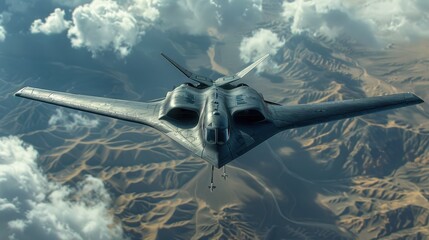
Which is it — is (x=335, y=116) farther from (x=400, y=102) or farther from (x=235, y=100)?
(x=235, y=100)

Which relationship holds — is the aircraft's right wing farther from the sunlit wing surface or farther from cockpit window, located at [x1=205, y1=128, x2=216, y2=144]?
cockpit window, located at [x1=205, y1=128, x2=216, y2=144]

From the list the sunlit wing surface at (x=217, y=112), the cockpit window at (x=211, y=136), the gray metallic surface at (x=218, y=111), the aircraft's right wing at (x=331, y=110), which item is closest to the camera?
the cockpit window at (x=211, y=136)

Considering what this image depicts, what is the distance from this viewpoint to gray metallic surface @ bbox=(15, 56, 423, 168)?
4138cm

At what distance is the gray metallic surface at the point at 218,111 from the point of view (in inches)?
1629

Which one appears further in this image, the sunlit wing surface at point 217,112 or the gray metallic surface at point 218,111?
the gray metallic surface at point 218,111

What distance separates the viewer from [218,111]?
41.6 metres

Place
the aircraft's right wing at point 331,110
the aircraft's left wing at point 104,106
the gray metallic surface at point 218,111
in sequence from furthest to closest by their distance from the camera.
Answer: the aircraft's right wing at point 331,110 → the aircraft's left wing at point 104,106 → the gray metallic surface at point 218,111

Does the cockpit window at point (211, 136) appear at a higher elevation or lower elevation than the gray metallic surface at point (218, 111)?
lower

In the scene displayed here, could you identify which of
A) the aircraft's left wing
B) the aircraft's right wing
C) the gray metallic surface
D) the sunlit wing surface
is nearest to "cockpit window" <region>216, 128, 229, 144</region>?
the sunlit wing surface

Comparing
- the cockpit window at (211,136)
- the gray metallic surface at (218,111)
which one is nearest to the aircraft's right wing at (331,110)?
the gray metallic surface at (218,111)

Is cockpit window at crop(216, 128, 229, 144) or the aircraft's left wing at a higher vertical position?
the aircraft's left wing

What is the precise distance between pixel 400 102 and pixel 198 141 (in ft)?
101

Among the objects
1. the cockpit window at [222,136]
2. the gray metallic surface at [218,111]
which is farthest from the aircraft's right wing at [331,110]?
the cockpit window at [222,136]

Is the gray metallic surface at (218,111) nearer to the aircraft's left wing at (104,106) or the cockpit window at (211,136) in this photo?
the aircraft's left wing at (104,106)
